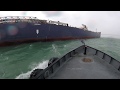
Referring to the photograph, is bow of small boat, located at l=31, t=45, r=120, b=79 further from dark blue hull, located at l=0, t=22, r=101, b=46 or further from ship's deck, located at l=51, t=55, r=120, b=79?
dark blue hull, located at l=0, t=22, r=101, b=46

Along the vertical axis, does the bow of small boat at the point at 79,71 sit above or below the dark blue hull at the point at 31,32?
below

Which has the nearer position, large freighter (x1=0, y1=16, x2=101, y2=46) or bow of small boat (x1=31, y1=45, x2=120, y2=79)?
bow of small boat (x1=31, y1=45, x2=120, y2=79)

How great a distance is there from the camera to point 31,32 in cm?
1978

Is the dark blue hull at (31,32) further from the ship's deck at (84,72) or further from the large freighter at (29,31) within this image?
the ship's deck at (84,72)

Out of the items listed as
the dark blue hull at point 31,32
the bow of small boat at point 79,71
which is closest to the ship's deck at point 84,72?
the bow of small boat at point 79,71

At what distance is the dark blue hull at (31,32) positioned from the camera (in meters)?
17.0

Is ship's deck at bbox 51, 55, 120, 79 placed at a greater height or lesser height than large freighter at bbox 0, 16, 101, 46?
lesser

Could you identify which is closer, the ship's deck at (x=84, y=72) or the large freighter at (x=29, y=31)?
the ship's deck at (x=84, y=72)

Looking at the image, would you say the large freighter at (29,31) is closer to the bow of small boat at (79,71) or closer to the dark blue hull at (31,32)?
the dark blue hull at (31,32)

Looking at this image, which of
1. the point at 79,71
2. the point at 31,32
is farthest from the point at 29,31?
the point at 79,71

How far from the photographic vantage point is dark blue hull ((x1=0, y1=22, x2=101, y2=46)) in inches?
670

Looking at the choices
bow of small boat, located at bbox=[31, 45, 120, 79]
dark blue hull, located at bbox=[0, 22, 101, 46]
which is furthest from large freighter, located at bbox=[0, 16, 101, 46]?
bow of small boat, located at bbox=[31, 45, 120, 79]

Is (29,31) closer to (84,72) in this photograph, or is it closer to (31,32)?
(31,32)
